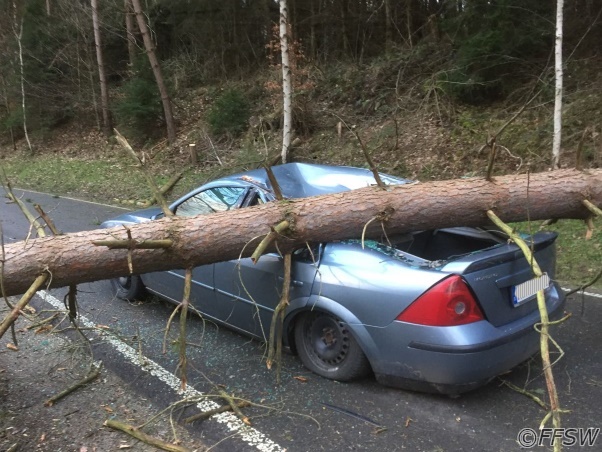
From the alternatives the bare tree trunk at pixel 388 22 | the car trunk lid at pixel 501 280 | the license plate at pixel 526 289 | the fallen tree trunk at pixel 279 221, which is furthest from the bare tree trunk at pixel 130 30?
the license plate at pixel 526 289

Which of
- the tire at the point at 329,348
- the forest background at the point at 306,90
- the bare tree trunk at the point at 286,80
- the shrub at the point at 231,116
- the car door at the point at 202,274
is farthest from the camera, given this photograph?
the shrub at the point at 231,116

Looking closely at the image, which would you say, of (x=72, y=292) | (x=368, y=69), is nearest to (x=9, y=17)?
(x=368, y=69)

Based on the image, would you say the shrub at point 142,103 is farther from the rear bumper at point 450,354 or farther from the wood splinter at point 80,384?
the rear bumper at point 450,354

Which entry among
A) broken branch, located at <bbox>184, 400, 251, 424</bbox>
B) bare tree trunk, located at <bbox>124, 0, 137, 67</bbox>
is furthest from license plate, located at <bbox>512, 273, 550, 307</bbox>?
bare tree trunk, located at <bbox>124, 0, 137, 67</bbox>

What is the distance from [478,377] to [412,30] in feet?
52.6

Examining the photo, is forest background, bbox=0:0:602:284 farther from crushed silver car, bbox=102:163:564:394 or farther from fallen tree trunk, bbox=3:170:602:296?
crushed silver car, bbox=102:163:564:394

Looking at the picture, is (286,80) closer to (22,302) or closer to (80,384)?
(80,384)

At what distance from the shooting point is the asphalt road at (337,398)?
3.30 meters

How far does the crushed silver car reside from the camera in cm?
335

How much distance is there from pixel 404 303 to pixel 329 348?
0.84m

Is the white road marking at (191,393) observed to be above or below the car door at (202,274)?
below

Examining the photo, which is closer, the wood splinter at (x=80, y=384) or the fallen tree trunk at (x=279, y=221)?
the fallen tree trunk at (x=279, y=221)

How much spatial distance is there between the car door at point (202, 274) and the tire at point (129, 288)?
1.29 feet

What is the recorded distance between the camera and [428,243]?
4.62 m
